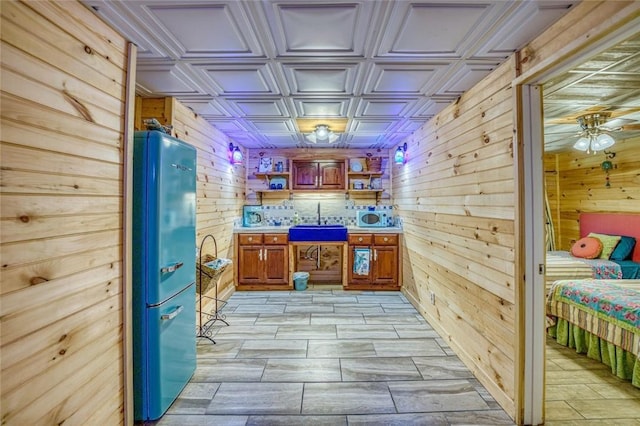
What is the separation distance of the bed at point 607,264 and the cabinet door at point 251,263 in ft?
12.1

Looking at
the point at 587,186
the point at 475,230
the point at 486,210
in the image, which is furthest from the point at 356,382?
the point at 587,186

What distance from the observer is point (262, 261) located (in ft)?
14.0

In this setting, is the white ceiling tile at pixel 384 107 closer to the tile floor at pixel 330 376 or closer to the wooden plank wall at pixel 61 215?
the wooden plank wall at pixel 61 215

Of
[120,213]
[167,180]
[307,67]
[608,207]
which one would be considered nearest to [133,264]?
[120,213]

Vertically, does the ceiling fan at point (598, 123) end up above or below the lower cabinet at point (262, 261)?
above

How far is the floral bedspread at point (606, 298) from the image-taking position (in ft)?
6.70

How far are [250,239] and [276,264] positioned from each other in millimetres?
572

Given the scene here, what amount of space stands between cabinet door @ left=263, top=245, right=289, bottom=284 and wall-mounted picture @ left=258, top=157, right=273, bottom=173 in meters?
1.43

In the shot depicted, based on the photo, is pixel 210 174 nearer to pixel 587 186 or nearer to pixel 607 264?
pixel 607 264

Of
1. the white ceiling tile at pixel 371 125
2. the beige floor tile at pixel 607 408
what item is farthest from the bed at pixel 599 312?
the white ceiling tile at pixel 371 125

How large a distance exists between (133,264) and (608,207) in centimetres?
626

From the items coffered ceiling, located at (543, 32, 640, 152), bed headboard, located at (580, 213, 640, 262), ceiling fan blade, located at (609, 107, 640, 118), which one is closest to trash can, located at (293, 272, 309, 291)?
coffered ceiling, located at (543, 32, 640, 152)

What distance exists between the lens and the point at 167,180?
1.76 meters

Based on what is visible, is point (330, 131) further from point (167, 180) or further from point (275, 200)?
point (167, 180)
